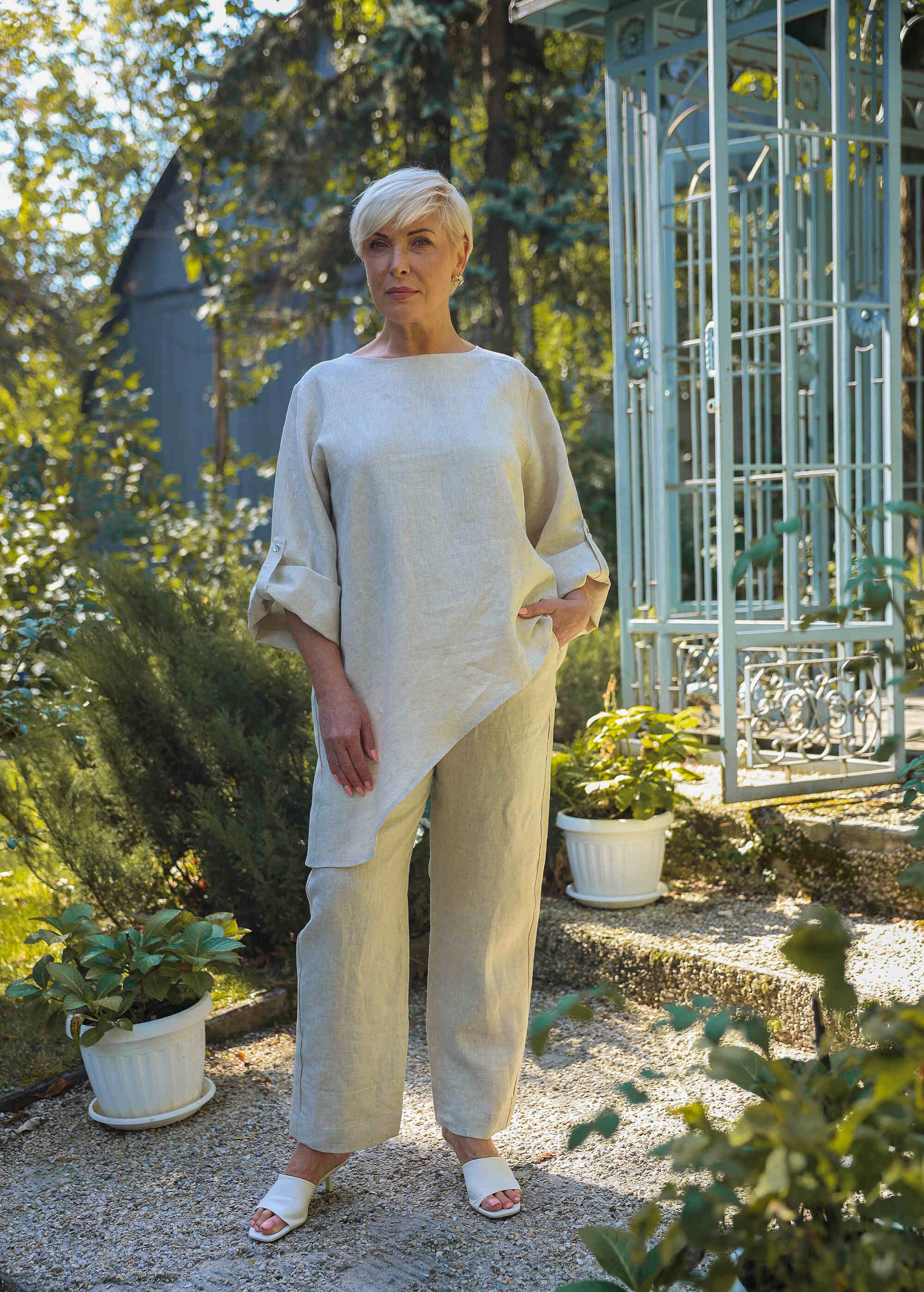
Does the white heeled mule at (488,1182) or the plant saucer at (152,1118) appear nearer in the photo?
the white heeled mule at (488,1182)

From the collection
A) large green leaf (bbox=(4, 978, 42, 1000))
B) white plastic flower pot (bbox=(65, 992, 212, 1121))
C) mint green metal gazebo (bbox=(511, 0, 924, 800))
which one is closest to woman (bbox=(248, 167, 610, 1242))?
white plastic flower pot (bbox=(65, 992, 212, 1121))

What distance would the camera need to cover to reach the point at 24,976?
11.2 ft

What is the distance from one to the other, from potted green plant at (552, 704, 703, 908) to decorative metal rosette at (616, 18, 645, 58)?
2.41 meters

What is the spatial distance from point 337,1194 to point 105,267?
20646mm

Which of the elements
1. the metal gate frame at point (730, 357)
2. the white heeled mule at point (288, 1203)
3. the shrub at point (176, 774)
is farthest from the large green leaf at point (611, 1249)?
the metal gate frame at point (730, 357)

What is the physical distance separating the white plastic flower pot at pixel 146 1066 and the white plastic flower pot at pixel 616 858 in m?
1.29

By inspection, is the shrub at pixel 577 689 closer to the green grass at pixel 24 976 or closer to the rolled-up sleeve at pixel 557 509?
the green grass at pixel 24 976

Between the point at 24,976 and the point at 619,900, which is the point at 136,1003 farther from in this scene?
the point at 619,900

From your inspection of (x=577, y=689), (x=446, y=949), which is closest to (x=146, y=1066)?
(x=446, y=949)

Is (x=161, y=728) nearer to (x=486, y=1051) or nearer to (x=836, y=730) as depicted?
(x=486, y=1051)

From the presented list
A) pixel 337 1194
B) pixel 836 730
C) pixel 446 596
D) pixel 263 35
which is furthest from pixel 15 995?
pixel 263 35

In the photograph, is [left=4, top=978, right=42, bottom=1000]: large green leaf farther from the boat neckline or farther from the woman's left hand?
the boat neckline

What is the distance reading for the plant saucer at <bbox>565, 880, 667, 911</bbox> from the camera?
11.4ft

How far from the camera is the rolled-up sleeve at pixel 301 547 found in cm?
204
